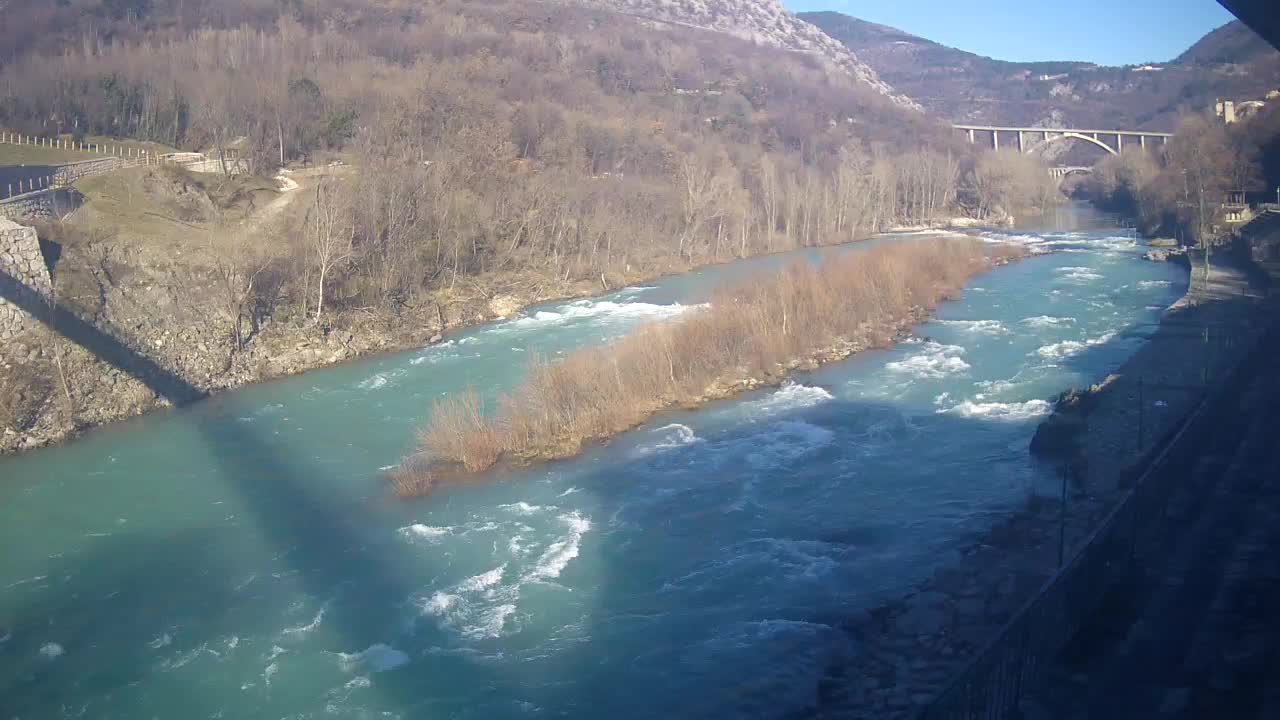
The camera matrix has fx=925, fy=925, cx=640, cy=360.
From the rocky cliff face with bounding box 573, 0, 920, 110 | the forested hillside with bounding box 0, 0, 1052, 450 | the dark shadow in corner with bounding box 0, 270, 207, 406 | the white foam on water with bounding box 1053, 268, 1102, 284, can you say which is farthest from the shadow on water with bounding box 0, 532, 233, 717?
the rocky cliff face with bounding box 573, 0, 920, 110

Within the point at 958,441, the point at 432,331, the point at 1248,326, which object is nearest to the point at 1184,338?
the point at 1248,326

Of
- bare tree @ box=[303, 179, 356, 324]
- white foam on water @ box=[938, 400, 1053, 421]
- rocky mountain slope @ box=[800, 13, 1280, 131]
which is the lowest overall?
white foam on water @ box=[938, 400, 1053, 421]

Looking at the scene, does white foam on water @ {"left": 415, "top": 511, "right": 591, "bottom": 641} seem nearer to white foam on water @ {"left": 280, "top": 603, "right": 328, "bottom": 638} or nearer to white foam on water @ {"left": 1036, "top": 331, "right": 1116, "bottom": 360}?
white foam on water @ {"left": 280, "top": 603, "right": 328, "bottom": 638}

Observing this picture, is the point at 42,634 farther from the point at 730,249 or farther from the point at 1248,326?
the point at 730,249

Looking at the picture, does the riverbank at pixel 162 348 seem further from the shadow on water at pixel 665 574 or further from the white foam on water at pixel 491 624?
the white foam on water at pixel 491 624

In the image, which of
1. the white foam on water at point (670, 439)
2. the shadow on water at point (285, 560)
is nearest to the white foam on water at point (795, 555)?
the shadow on water at point (285, 560)

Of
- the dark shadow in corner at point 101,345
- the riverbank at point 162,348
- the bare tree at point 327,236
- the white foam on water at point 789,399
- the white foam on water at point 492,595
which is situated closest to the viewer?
the white foam on water at point 492,595
